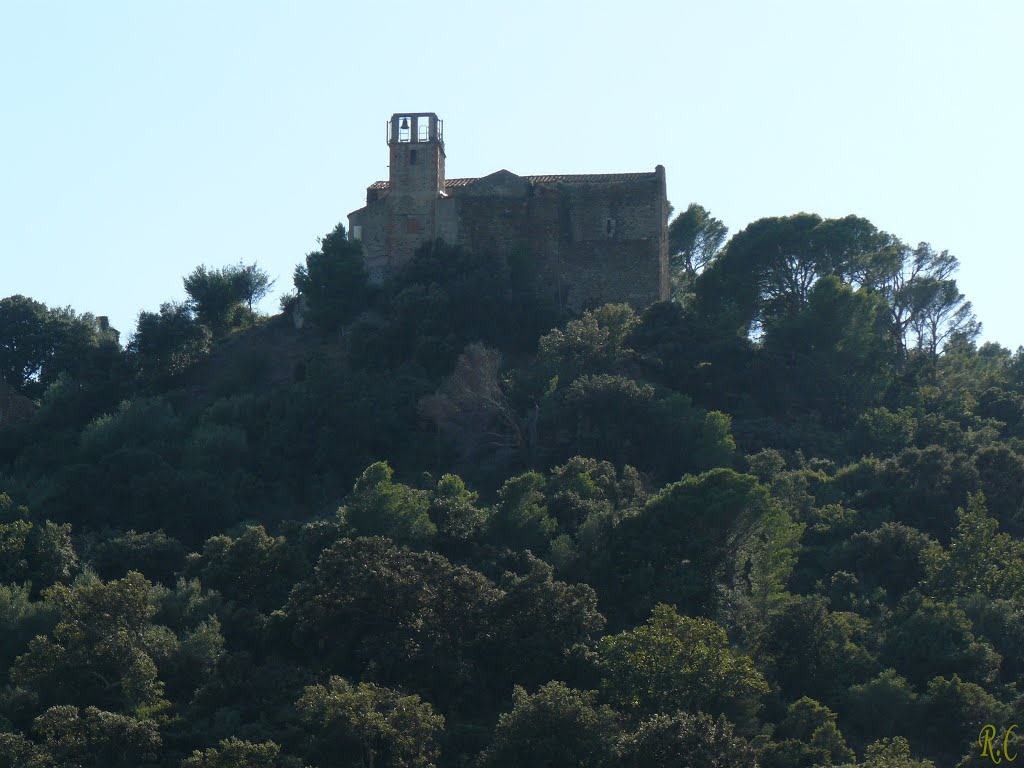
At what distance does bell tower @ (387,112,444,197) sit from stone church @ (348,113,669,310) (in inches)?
1.1

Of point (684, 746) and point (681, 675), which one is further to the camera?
point (681, 675)

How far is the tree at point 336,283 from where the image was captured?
1900 inches

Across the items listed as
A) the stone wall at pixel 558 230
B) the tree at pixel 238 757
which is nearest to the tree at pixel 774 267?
the stone wall at pixel 558 230

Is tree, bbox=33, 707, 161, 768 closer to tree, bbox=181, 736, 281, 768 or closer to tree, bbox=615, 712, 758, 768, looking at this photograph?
tree, bbox=181, 736, 281, 768

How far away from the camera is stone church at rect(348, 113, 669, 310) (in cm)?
4909

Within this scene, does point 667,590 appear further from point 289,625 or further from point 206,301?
point 206,301

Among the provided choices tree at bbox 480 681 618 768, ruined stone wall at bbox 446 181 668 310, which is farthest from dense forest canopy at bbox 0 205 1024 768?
ruined stone wall at bbox 446 181 668 310

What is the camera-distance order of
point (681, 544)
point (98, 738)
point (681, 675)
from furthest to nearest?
point (681, 544)
point (681, 675)
point (98, 738)

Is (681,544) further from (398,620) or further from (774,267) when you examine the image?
(774,267)

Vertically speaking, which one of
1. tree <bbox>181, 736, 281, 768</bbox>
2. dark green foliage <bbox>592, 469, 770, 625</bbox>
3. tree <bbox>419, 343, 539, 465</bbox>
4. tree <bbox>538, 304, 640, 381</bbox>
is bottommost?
tree <bbox>181, 736, 281, 768</bbox>

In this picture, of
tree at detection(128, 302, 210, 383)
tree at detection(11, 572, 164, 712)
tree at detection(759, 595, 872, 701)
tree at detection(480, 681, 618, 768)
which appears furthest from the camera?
tree at detection(128, 302, 210, 383)

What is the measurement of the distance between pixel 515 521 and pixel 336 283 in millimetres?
14277

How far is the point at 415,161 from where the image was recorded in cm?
4978
